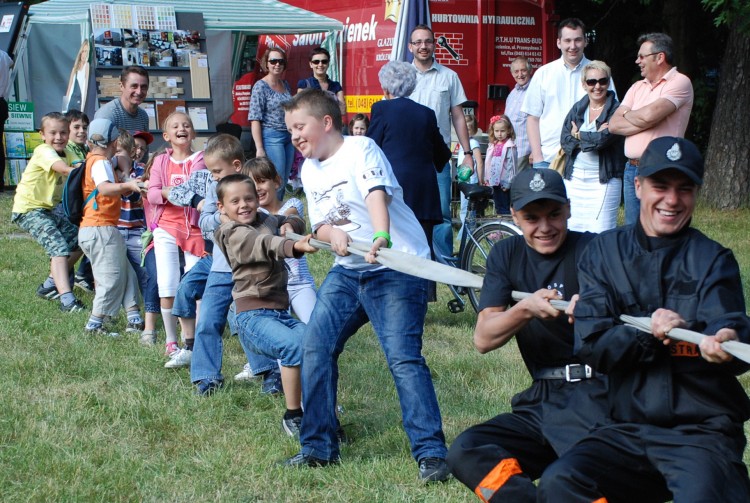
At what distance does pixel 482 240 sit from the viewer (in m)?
8.13

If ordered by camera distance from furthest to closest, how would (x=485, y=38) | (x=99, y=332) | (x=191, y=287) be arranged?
(x=485, y=38) → (x=99, y=332) → (x=191, y=287)

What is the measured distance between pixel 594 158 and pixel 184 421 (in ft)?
11.4

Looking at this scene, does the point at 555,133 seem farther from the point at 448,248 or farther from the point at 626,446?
the point at 626,446

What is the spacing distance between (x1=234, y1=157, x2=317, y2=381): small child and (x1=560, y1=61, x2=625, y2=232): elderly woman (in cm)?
224

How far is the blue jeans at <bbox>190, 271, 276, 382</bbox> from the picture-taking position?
601 cm

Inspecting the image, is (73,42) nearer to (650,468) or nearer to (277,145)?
(277,145)

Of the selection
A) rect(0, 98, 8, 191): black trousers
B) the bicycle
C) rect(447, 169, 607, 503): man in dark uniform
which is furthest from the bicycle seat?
rect(0, 98, 8, 191): black trousers

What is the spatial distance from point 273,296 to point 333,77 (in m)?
10.6

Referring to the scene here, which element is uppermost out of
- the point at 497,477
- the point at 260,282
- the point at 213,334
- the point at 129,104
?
the point at 129,104

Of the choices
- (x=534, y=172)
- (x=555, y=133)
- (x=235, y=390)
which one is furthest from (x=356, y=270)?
(x=555, y=133)

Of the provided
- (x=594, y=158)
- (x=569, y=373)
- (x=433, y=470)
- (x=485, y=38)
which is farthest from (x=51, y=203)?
(x=485, y=38)

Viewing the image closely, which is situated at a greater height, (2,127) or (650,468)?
(2,127)

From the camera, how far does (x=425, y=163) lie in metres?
7.43

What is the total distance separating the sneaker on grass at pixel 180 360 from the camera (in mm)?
6566
